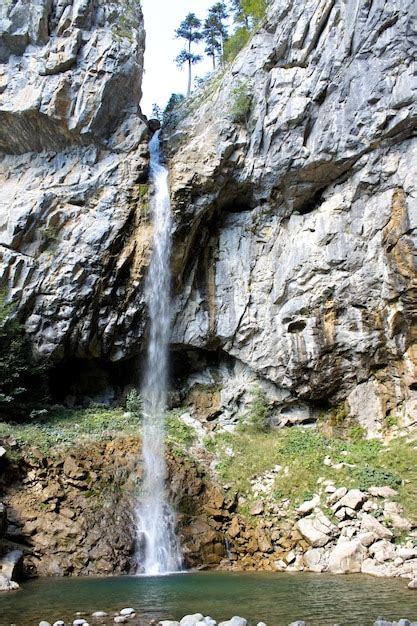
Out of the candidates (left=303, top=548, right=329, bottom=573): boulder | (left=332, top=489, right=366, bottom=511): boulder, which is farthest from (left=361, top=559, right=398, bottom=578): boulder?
(left=332, top=489, right=366, bottom=511): boulder

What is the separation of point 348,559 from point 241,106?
16.5 meters

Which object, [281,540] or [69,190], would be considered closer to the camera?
[281,540]

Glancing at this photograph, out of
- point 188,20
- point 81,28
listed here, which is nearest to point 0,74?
point 81,28

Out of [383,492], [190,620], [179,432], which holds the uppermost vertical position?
[179,432]

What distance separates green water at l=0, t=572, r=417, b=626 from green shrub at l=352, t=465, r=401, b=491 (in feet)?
10.6

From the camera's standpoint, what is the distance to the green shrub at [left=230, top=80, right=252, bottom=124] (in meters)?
21.3

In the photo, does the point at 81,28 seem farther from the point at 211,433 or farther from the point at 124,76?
the point at 211,433

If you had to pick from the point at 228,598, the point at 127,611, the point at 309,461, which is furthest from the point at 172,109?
the point at 127,611

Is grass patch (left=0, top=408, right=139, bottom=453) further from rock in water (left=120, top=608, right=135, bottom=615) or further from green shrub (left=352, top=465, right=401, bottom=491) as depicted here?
rock in water (left=120, top=608, right=135, bottom=615)

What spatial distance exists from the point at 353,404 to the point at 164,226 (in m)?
9.67

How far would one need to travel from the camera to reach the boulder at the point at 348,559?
1246 centimetres

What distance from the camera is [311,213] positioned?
65.8 ft

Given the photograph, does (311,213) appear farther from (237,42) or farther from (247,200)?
(237,42)

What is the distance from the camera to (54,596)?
997 centimetres
